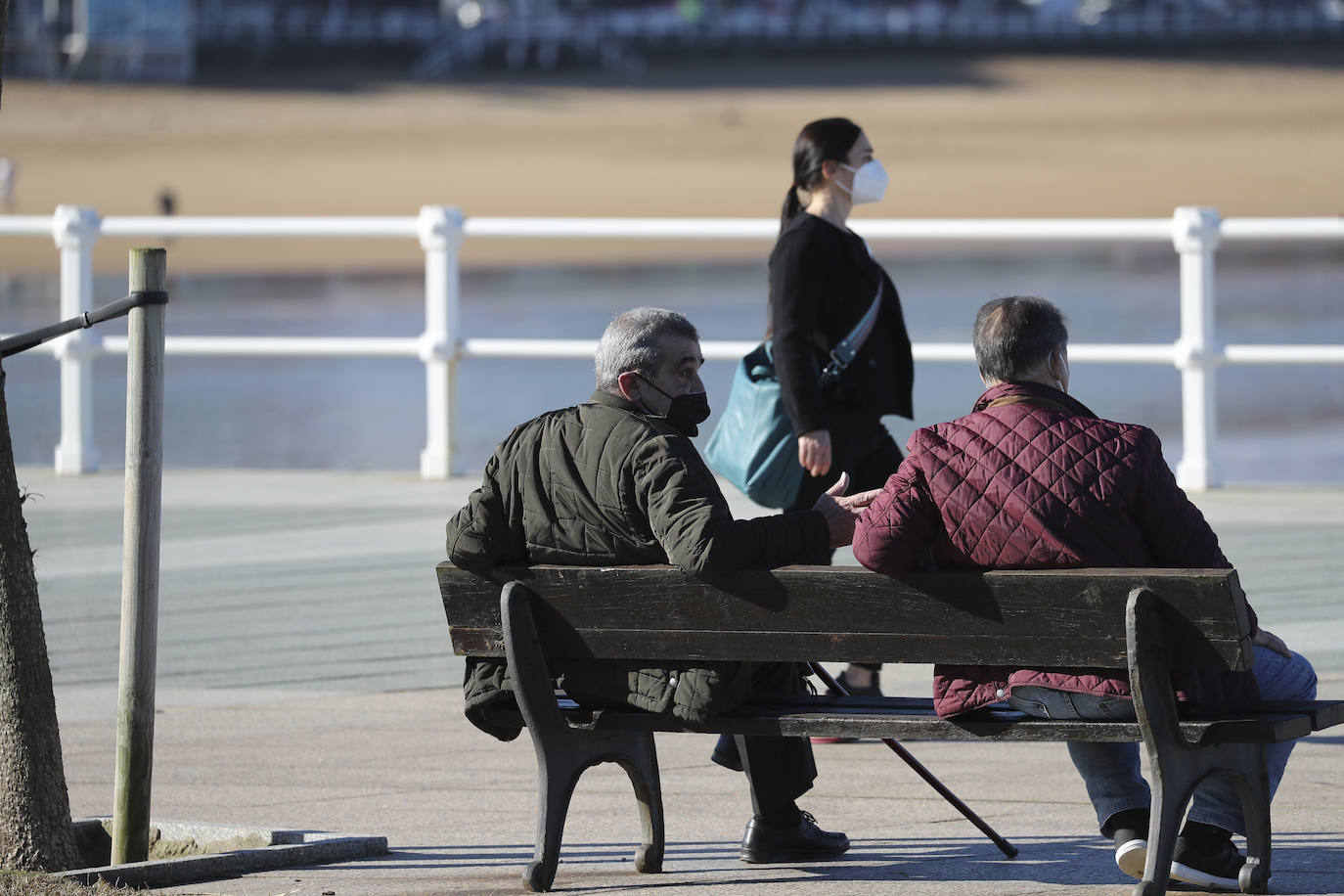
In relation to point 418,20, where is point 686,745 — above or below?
below

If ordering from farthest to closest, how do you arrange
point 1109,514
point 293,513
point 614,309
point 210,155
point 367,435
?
1. point 210,155
2. point 614,309
3. point 367,435
4. point 293,513
5. point 1109,514

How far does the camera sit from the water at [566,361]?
45.1 feet

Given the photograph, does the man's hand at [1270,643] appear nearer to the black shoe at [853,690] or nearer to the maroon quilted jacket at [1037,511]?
the maroon quilted jacket at [1037,511]

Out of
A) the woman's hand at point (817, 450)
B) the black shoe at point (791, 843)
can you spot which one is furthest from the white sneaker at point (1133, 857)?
the woman's hand at point (817, 450)

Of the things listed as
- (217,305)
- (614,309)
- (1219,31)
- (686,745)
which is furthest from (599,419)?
(1219,31)

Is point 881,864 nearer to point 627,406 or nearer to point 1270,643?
point 1270,643

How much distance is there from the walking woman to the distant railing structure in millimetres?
2617

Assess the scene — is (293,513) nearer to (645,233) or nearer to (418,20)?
(645,233)

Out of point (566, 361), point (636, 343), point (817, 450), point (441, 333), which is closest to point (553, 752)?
point (636, 343)

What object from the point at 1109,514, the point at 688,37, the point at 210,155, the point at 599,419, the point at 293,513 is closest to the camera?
the point at 1109,514

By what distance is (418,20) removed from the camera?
3597 inches

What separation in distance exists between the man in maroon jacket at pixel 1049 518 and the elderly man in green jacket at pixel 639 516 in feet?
0.62

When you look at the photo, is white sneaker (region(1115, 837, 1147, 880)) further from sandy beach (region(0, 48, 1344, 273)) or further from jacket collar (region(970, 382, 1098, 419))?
sandy beach (region(0, 48, 1344, 273))

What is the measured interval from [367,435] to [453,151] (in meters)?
43.8
